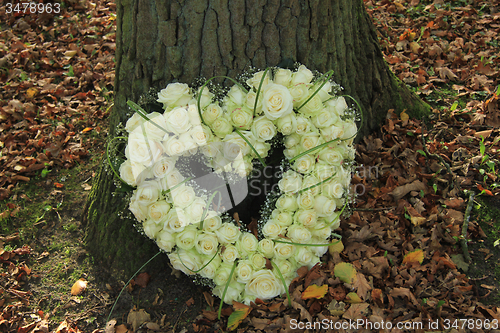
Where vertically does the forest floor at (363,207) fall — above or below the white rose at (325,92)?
below

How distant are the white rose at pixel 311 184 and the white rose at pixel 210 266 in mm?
629

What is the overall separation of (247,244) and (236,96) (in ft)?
2.74

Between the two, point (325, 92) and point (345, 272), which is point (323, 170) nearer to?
point (325, 92)

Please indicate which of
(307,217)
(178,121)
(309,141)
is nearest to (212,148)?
(178,121)

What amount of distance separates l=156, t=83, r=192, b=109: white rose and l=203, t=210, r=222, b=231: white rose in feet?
2.11

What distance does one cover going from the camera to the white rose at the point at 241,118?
1.95 metres

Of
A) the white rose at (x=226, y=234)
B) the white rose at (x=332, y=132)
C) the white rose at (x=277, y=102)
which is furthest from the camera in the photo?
the white rose at (x=332, y=132)

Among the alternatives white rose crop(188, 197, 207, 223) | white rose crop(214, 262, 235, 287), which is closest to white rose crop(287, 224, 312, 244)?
white rose crop(214, 262, 235, 287)

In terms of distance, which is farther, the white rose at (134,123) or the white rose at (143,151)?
the white rose at (134,123)

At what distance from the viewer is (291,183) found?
2033mm

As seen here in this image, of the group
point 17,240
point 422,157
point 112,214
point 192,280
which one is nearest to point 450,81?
point 422,157

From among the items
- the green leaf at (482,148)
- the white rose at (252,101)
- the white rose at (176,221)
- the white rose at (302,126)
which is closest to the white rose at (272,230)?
the white rose at (176,221)

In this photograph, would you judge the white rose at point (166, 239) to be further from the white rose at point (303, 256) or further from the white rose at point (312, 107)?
the white rose at point (312, 107)

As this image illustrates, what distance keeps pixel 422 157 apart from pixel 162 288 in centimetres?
202
